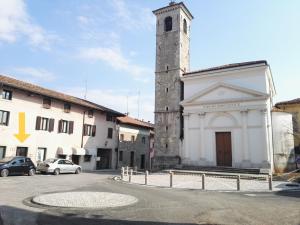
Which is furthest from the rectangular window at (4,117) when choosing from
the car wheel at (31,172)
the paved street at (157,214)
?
the paved street at (157,214)

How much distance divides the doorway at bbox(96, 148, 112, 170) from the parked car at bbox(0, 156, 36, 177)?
46.5 ft

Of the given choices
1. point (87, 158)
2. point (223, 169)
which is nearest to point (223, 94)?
point (223, 169)

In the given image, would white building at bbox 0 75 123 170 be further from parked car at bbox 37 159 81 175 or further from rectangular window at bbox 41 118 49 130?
parked car at bbox 37 159 81 175

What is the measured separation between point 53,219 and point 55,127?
22.1 m

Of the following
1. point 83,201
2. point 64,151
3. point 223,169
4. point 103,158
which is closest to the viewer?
point 83,201

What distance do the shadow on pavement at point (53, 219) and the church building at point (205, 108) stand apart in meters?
21.4

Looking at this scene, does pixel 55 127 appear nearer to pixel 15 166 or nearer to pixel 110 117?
pixel 15 166

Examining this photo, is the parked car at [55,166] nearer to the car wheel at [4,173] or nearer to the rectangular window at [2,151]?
the rectangular window at [2,151]

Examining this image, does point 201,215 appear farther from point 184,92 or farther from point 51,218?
point 184,92

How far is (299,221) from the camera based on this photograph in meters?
7.42

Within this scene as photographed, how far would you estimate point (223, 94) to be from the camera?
2908 centimetres

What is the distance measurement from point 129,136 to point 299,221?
32759mm

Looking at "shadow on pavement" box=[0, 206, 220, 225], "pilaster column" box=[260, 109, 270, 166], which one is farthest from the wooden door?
"shadow on pavement" box=[0, 206, 220, 225]

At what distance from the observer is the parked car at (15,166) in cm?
1879
